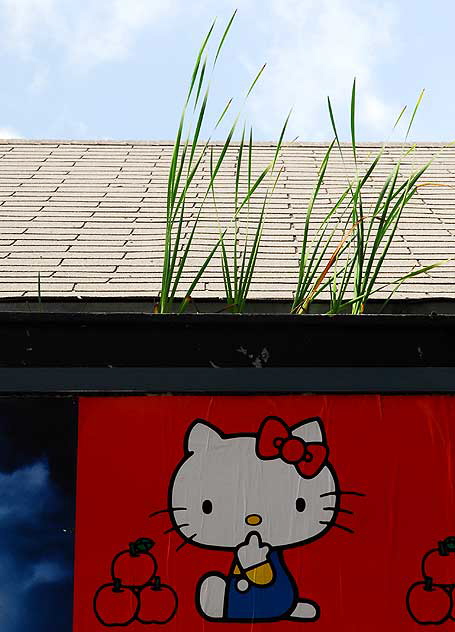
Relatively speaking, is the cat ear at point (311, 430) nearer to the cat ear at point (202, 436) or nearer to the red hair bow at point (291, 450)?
the red hair bow at point (291, 450)

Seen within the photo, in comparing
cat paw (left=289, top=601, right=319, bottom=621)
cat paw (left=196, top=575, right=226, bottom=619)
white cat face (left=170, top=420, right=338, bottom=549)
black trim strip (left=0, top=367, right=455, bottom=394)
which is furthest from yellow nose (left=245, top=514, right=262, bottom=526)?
black trim strip (left=0, top=367, right=455, bottom=394)

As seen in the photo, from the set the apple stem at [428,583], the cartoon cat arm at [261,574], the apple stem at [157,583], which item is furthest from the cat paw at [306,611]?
the apple stem at [157,583]

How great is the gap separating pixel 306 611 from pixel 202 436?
90cm

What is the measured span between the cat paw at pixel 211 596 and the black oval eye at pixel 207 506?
0.95 ft

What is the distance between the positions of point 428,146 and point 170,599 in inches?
266

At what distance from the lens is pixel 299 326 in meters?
3.74

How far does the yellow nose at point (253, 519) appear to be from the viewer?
12.3ft

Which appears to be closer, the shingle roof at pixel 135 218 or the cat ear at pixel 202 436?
the cat ear at pixel 202 436

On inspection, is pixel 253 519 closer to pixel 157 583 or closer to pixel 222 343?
pixel 157 583

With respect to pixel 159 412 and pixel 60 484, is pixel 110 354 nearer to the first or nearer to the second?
pixel 159 412

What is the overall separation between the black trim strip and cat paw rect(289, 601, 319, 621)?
95 cm

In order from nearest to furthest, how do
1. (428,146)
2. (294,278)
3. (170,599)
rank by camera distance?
(170,599) → (294,278) → (428,146)

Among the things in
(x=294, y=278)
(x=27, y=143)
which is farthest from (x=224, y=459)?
(x=27, y=143)

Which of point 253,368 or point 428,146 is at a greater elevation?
point 428,146
